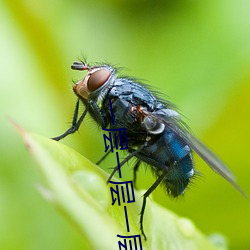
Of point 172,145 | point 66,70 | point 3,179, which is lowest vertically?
point 3,179

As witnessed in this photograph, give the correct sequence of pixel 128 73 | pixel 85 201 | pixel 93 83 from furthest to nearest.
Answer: pixel 128 73, pixel 93 83, pixel 85 201

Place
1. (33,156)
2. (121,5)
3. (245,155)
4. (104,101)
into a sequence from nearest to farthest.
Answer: (33,156)
(104,101)
(245,155)
(121,5)

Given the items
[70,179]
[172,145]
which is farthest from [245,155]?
[70,179]

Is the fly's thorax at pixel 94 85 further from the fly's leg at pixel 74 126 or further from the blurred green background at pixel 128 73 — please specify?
the blurred green background at pixel 128 73

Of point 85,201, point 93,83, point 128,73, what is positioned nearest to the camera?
point 85,201

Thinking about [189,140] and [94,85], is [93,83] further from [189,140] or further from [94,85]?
[189,140]

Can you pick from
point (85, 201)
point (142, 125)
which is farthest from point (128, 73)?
point (85, 201)

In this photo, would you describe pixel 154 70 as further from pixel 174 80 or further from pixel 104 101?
pixel 104 101

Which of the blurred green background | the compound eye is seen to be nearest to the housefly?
the compound eye

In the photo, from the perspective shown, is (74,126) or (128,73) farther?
(128,73)
